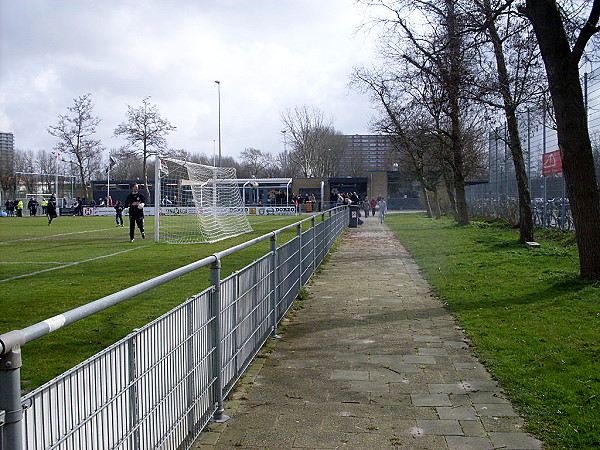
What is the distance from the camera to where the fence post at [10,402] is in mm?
1933

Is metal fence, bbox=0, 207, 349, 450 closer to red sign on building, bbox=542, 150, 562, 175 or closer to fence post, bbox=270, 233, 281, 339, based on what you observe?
fence post, bbox=270, 233, 281, 339

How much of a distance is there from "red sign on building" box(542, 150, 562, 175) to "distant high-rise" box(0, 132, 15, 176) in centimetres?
6782

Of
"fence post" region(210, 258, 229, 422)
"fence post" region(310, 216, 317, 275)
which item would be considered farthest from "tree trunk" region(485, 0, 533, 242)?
"fence post" region(210, 258, 229, 422)

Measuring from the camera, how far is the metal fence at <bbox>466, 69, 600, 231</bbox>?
1967 cm

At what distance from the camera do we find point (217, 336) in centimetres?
460

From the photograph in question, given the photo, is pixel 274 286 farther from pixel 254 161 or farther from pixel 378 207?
pixel 254 161

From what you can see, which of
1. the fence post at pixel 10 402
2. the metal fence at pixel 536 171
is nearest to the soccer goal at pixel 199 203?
the metal fence at pixel 536 171

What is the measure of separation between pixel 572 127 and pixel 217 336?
25.8 ft

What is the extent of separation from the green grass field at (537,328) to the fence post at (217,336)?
7.14 feet

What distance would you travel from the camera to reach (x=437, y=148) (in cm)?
3462

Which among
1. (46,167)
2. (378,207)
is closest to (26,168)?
(46,167)

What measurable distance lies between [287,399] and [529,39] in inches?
478

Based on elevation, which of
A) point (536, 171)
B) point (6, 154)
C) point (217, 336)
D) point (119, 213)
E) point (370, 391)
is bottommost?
point (370, 391)

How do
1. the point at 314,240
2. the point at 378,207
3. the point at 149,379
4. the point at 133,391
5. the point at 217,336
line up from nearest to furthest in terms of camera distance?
1. the point at 133,391
2. the point at 149,379
3. the point at 217,336
4. the point at 314,240
5. the point at 378,207
